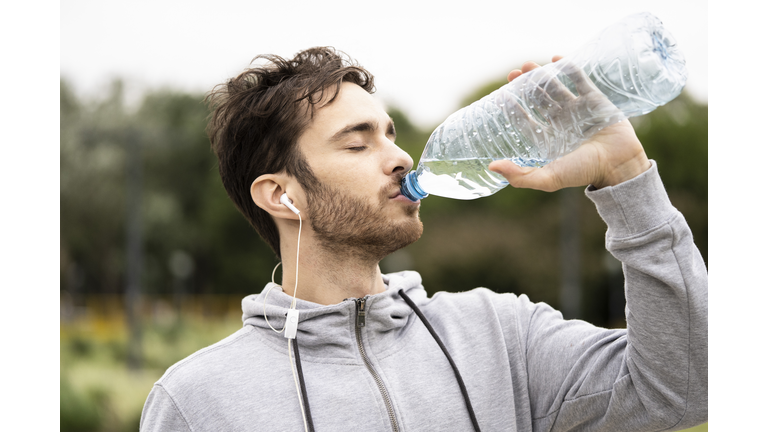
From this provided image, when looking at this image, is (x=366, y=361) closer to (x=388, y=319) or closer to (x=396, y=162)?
(x=388, y=319)

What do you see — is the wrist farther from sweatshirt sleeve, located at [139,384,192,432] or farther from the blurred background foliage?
the blurred background foliage

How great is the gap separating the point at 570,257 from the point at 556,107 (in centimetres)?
1461

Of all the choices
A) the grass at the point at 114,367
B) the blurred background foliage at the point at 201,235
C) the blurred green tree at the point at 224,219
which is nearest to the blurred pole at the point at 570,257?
the blurred background foliage at the point at 201,235

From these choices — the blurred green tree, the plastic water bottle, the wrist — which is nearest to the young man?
the wrist

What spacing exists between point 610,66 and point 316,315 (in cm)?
116

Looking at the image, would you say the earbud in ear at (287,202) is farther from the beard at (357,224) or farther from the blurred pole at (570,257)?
the blurred pole at (570,257)

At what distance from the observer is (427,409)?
179 cm

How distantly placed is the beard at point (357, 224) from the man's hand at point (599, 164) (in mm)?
490

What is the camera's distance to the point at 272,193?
2174 mm

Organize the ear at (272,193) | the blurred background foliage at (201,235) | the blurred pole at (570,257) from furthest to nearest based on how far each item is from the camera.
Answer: the blurred background foliage at (201,235) < the blurred pole at (570,257) < the ear at (272,193)

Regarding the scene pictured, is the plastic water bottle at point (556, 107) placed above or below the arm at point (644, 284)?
above

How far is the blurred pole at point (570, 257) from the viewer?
15258 millimetres
